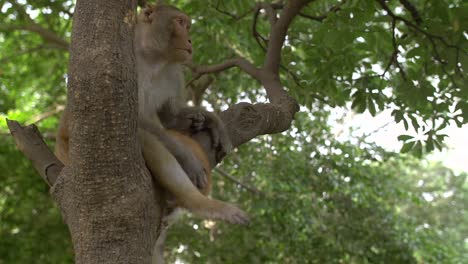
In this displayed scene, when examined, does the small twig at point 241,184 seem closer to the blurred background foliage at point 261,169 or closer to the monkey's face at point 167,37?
the blurred background foliage at point 261,169

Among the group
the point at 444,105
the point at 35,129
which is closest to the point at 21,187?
the point at 35,129

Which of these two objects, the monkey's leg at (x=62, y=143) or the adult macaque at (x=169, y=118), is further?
the monkey's leg at (x=62, y=143)

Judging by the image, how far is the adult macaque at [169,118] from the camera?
7.81 feet

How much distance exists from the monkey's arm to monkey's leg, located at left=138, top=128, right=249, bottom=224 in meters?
0.19

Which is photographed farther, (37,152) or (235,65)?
(235,65)

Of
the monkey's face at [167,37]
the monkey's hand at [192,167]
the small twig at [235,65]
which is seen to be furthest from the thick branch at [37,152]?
the small twig at [235,65]

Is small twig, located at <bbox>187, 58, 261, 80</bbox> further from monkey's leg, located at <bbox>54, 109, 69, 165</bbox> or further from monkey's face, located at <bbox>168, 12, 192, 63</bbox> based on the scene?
monkey's leg, located at <bbox>54, 109, 69, 165</bbox>

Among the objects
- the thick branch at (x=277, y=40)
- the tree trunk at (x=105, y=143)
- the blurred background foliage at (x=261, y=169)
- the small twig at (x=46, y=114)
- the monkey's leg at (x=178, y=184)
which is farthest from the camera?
the small twig at (x=46, y=114)

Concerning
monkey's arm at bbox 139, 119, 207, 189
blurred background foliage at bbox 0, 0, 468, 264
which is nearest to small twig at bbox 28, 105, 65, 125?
blurred background foliage at bbox 0, 0, 468, 264

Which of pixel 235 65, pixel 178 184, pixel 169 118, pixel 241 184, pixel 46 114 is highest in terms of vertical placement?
pixel 235 65

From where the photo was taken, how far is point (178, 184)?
7.63 ft

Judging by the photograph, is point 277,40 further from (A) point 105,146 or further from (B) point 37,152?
(A) point 105,146

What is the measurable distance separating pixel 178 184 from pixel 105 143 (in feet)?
1.95

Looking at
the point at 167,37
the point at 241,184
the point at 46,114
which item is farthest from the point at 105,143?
the point at 46,114
